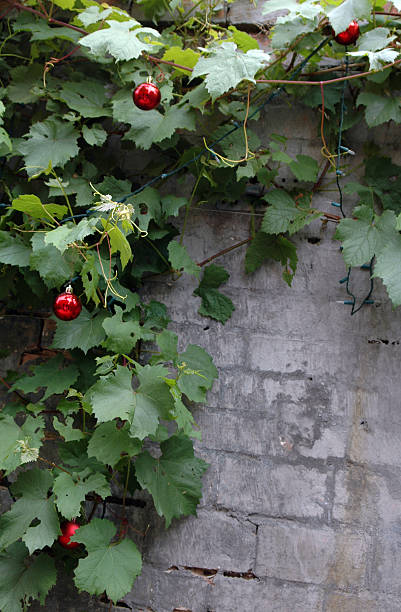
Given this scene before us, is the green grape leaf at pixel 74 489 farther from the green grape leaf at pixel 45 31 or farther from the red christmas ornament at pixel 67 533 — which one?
the green grape leaf at pixel 45 31

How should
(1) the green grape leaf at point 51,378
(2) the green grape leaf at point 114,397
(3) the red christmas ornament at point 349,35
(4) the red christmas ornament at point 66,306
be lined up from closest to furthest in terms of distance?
(2) the green grape leaf at point 114,397, (4) the red christmas ornament at point 66,306, (3) the red christmas ornament at point 349,35, (1) the green grape leaf at point 51,378

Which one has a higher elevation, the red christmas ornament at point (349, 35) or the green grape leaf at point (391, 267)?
the red christmas ornament at point (349, 35)

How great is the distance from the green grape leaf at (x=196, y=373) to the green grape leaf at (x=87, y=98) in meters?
0.83

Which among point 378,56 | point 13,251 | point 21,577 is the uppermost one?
point 378,56

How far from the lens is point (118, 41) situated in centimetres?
154

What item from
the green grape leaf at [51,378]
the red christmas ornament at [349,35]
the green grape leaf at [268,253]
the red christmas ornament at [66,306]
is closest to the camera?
the red christmas ornament at [66,306]

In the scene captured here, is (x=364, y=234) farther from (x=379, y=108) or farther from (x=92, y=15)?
(x=92, y=15)

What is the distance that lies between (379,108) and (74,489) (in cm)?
151

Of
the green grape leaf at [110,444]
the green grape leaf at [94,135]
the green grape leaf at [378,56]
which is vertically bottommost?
the green grape leaf at [110,444]

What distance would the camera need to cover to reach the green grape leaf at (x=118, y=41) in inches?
60.3

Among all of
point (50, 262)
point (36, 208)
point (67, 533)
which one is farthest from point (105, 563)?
point (36, 208)

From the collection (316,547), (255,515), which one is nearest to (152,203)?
(255,515)

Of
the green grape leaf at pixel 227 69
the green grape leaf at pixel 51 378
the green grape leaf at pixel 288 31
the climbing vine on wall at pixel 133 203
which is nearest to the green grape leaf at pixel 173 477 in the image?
the climbing vine on wall at pixel 133 203

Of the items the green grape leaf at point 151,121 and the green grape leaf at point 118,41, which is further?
the green grape leaf at point 151,121
